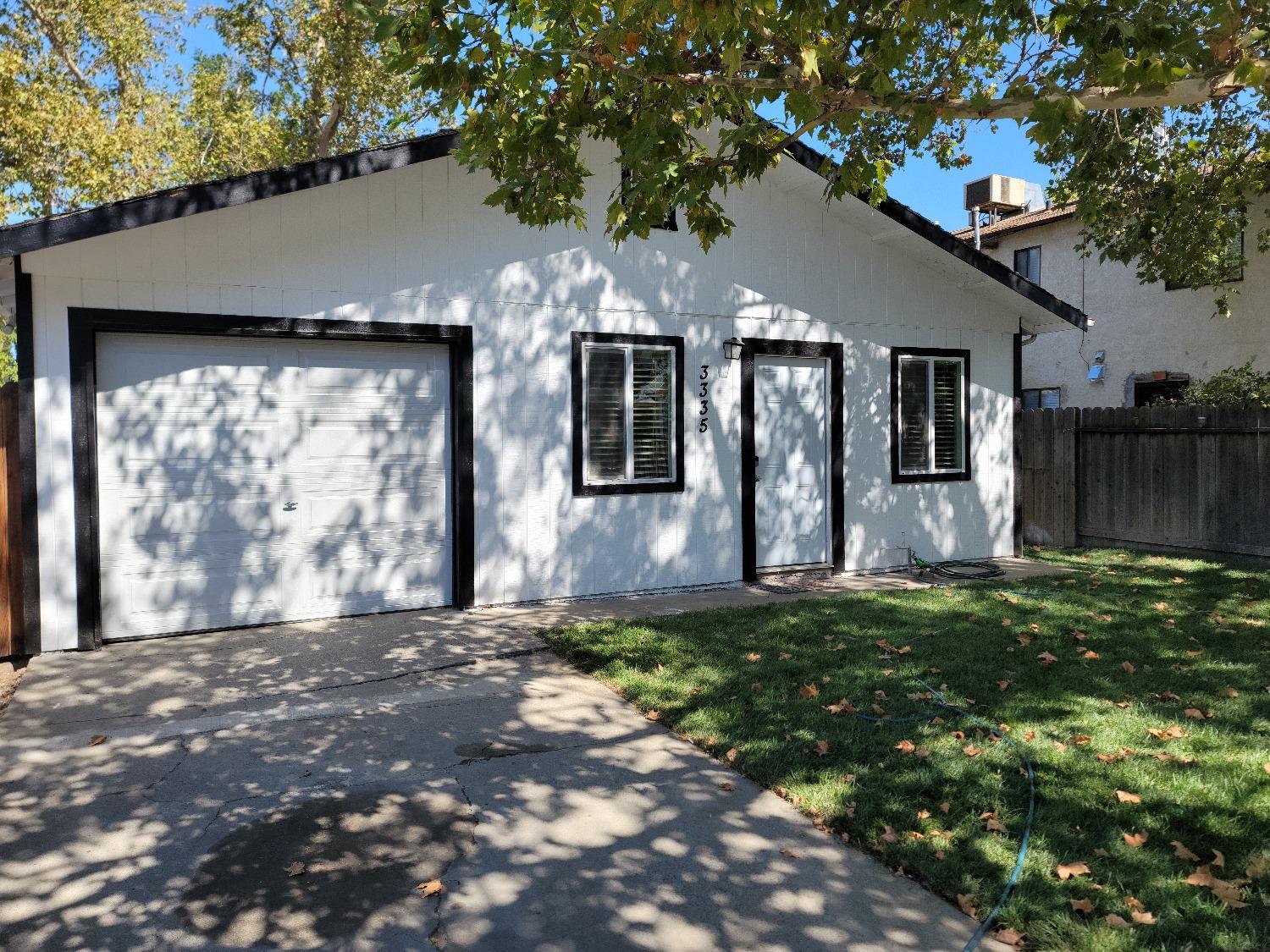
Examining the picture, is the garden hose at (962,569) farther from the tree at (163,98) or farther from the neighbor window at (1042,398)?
the tree at (163,98)

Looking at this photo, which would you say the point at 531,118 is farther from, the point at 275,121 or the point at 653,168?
the point at 275,121

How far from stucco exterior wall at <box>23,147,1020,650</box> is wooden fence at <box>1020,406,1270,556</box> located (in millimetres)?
2105

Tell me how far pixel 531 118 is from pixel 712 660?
150 inches

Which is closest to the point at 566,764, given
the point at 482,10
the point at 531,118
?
the point at 531,118

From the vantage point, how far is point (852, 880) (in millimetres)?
3496

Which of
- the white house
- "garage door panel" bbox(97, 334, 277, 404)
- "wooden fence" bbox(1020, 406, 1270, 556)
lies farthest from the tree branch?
"wooden fence" bbox(1020, 406, 1270, 556)

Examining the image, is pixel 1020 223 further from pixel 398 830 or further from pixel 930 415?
pixel 398 830

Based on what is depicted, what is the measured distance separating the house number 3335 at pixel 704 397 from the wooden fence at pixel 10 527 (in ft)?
19.3

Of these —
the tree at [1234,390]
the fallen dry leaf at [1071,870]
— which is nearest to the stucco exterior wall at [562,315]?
the tree at [1234,390]

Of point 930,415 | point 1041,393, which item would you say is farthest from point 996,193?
point 930,415

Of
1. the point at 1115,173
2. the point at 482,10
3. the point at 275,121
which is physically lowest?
the point at 482,10

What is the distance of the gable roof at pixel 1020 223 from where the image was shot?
1927 cm

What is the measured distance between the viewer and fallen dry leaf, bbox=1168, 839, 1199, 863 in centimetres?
354

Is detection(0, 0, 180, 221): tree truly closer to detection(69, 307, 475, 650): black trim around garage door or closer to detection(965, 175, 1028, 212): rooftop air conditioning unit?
detection(69, 307, 475, 650): black trim around garage door
